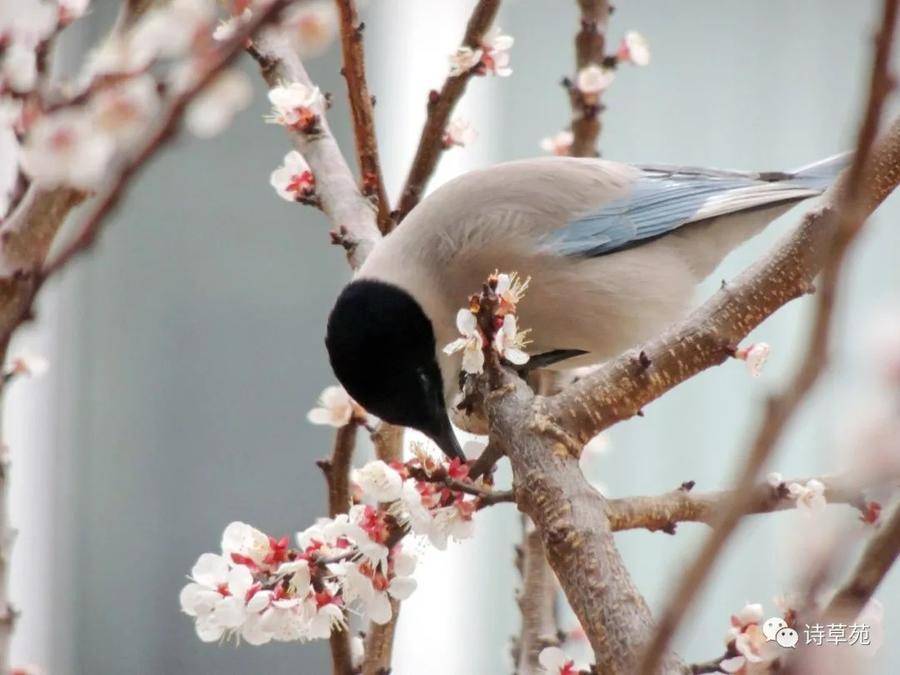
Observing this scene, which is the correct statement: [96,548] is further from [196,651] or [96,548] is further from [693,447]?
[693,447]

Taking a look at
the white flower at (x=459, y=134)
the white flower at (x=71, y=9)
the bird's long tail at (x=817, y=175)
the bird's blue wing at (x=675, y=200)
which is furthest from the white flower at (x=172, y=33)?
the bird's long tail at (x=817, y=175)

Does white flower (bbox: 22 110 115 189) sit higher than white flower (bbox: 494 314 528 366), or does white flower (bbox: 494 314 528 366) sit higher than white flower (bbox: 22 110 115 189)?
white flower (bbox: 22 110 115 189)

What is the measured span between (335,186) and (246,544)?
603 millimetres

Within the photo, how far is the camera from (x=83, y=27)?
3396 millimetres

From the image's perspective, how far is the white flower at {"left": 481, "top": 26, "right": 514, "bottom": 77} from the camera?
5.03ft

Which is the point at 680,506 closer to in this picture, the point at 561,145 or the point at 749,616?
the point at 749,616

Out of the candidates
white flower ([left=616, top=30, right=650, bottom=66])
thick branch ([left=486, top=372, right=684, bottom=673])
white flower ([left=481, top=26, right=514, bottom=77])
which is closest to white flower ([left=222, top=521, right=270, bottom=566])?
thick branch ([left=486, top=372, right=684, bottom=673])

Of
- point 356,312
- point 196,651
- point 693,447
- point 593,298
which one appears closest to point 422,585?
point 196,651

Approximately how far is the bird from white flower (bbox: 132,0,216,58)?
0.82m

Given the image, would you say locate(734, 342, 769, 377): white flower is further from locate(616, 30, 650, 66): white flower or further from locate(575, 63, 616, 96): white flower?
locate(616, 30, 650, 66): white flower

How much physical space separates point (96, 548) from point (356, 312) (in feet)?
6.78

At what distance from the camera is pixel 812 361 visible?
0.43m

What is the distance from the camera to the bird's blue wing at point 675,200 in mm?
1854

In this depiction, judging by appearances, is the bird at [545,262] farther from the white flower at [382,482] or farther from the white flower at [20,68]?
the white flower at [20,68]
